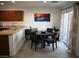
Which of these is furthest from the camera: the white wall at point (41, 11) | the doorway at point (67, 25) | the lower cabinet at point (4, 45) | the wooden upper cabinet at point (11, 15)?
the white wall at point (41, 11)

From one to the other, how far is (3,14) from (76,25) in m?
5.21

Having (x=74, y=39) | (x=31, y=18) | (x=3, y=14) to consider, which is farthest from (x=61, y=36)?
(x=3, y=14)

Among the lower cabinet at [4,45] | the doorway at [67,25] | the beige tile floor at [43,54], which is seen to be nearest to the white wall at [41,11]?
the doorway at [67,25]

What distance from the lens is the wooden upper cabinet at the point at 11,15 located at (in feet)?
26.7

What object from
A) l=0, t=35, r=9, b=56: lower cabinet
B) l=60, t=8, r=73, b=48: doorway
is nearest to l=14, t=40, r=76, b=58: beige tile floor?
l=0, t=35, r=9, b=56: lower cabinet

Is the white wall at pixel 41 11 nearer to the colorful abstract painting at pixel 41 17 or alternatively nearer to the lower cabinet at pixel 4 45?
the colorful abstract painting at pixel 41 17

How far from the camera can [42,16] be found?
838 centimetres

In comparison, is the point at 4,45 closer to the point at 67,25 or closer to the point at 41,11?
the point at 67,25

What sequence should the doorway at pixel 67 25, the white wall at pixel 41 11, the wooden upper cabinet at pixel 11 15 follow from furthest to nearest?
the white wall at pixel 41 11
the wooden upper cabinet at pixel 11 15
the doorway at pixel 67 25

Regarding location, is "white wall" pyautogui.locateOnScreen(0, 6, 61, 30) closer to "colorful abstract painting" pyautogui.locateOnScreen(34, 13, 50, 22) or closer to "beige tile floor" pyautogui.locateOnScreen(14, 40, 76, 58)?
"colorful abstract painting" pyautogui.locateOnScreen(34, 13, 50, 22)

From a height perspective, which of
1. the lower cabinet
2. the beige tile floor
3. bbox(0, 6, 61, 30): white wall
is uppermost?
bbox(0, 6, 61, 30): white wall

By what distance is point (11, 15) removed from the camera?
816cm

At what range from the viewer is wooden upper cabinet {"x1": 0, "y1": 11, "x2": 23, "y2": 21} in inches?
320

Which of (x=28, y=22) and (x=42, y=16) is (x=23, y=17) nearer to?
(x=28, y=22)
